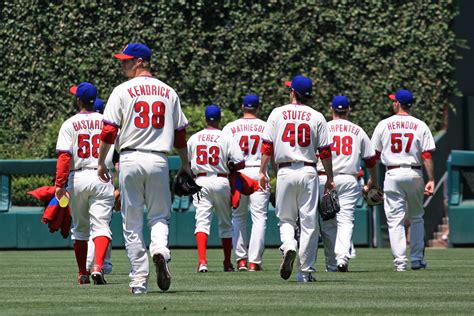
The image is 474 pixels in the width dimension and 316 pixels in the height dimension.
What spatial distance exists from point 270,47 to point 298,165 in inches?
619

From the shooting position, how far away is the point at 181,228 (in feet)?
80.5

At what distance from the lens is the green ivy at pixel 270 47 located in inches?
1131

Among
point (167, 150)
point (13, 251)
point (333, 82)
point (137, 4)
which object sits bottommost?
point (13, 251)

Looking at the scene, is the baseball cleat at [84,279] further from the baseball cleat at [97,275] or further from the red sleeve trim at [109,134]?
the red sleeve trim at [109,134]

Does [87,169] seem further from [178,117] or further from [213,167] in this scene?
[213,167]

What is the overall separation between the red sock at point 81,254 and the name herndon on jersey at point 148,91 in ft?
10.0

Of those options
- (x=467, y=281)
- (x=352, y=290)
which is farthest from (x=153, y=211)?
(x=467, y=281)

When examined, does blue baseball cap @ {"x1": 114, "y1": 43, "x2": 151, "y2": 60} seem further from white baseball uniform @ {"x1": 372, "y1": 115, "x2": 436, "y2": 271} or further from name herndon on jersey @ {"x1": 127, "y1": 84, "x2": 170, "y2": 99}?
white baseball uniform @ {"x1": 372, "y1": 115, "x2": 436, "y2": 271}

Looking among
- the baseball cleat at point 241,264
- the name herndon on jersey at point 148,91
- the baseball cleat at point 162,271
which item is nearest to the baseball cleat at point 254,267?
the baseball cleat at point 241,264

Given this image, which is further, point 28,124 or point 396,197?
point 28,124

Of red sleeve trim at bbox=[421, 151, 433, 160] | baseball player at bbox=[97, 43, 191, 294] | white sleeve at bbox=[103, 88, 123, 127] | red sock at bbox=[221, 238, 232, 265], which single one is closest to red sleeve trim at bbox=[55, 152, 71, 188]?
baseball player at bbox=[97, 43, 191, 294]

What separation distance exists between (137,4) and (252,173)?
12452mm

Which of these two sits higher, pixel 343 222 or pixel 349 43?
pixel 349 43

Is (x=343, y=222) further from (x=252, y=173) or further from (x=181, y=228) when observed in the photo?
(x=181, y=228)
